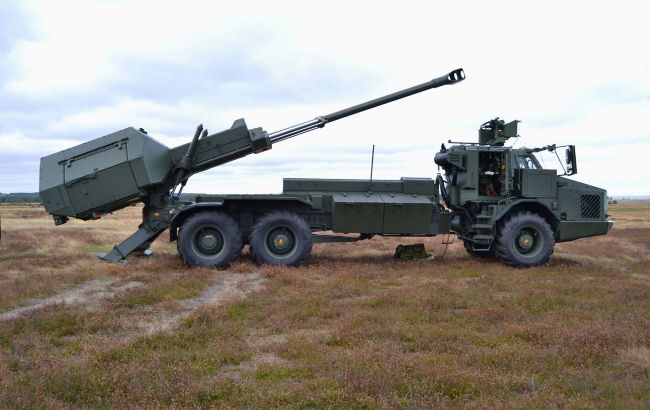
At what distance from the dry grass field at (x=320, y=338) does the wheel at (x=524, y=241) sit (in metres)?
1.04

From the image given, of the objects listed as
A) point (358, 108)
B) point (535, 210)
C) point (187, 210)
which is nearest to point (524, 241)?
point (535, 210)

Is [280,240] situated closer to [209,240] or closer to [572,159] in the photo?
[209,240]

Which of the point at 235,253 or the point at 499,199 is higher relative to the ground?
the point at 499,199

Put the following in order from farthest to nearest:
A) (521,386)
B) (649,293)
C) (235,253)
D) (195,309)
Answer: (235,253), (649,293), (195,309), (521,386)


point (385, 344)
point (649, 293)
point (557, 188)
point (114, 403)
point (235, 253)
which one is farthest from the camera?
point (557, 188)

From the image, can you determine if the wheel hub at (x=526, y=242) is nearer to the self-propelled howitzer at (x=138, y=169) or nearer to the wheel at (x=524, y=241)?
the wheel at (x=524, y=241)

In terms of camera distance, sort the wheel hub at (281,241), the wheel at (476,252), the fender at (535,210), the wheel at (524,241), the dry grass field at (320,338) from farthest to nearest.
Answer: the wheel at (476,252), the fender at (535,210), the wheel at (524,241), the wheel hub at (281,241), the dry grass field at (320,338)

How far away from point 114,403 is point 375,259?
1016 centimetres

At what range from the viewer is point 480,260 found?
44.4 feet

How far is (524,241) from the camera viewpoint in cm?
1255

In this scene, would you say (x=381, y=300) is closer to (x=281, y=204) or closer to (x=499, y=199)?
(x=281, y=204)

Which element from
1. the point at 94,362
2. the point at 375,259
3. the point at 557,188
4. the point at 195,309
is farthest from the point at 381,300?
the point at 557,188

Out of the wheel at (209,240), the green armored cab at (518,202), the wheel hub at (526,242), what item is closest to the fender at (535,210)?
the green armored cab at (518,202)

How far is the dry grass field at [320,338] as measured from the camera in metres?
4.38
